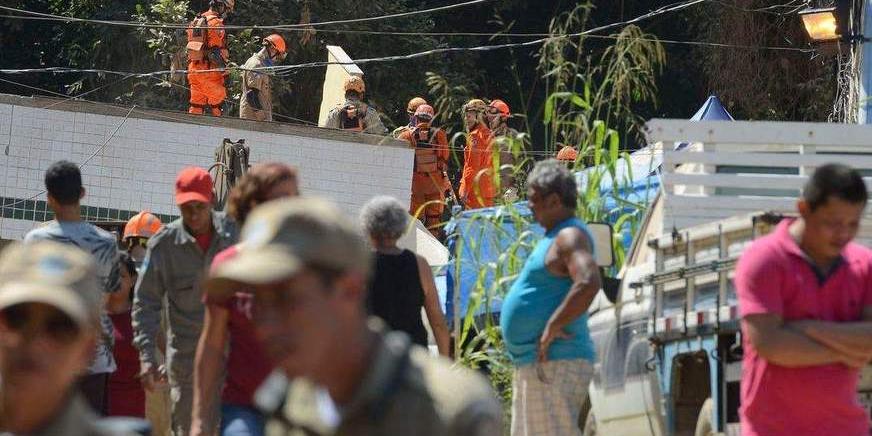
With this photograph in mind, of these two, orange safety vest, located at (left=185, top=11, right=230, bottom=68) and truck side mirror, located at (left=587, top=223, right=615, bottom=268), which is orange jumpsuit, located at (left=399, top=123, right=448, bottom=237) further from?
truck side mirror, located at (left=587, top=223, right=615, bottom=268)

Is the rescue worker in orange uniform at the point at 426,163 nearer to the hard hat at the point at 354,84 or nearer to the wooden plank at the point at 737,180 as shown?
the hard hat at the point at 354,84

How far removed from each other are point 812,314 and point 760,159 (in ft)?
11.7

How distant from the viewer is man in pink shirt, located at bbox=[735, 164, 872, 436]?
575cm

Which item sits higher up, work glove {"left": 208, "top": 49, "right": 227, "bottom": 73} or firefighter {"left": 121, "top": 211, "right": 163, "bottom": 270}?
work glove {"left": 208, "top": 49, "right": 227, "bottom": 73}

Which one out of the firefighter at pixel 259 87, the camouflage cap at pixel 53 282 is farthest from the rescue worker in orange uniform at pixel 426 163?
the camouflage cap at pixel 53 282

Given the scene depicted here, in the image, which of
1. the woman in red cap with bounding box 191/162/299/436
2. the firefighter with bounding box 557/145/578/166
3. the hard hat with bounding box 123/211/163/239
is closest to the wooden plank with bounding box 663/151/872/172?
the firefighter with bounding box 557/145/578/166

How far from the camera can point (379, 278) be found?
27.2ft

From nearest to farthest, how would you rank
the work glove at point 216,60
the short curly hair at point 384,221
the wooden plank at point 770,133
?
the short curly hair at point 384,221 → the wooden plank at point 770,133 → the work glove at point 216,60

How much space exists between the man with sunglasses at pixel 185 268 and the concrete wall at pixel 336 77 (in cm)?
1387

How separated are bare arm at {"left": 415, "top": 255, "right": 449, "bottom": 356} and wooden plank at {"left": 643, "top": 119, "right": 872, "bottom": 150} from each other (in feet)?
5.21

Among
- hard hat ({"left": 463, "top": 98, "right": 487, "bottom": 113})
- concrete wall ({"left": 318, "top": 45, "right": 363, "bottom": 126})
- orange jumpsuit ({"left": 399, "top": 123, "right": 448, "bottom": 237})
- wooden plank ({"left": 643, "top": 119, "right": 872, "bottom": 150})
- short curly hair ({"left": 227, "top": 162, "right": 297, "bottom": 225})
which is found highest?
concrete wall ({"left": 318, "top": 45, "right": 363, "bottom": 126})

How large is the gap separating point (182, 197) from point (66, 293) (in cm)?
410

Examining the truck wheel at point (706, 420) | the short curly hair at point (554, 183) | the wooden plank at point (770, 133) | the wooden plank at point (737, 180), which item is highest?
the wooden plank at point (770, 133)

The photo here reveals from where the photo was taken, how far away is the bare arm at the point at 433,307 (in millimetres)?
8430
